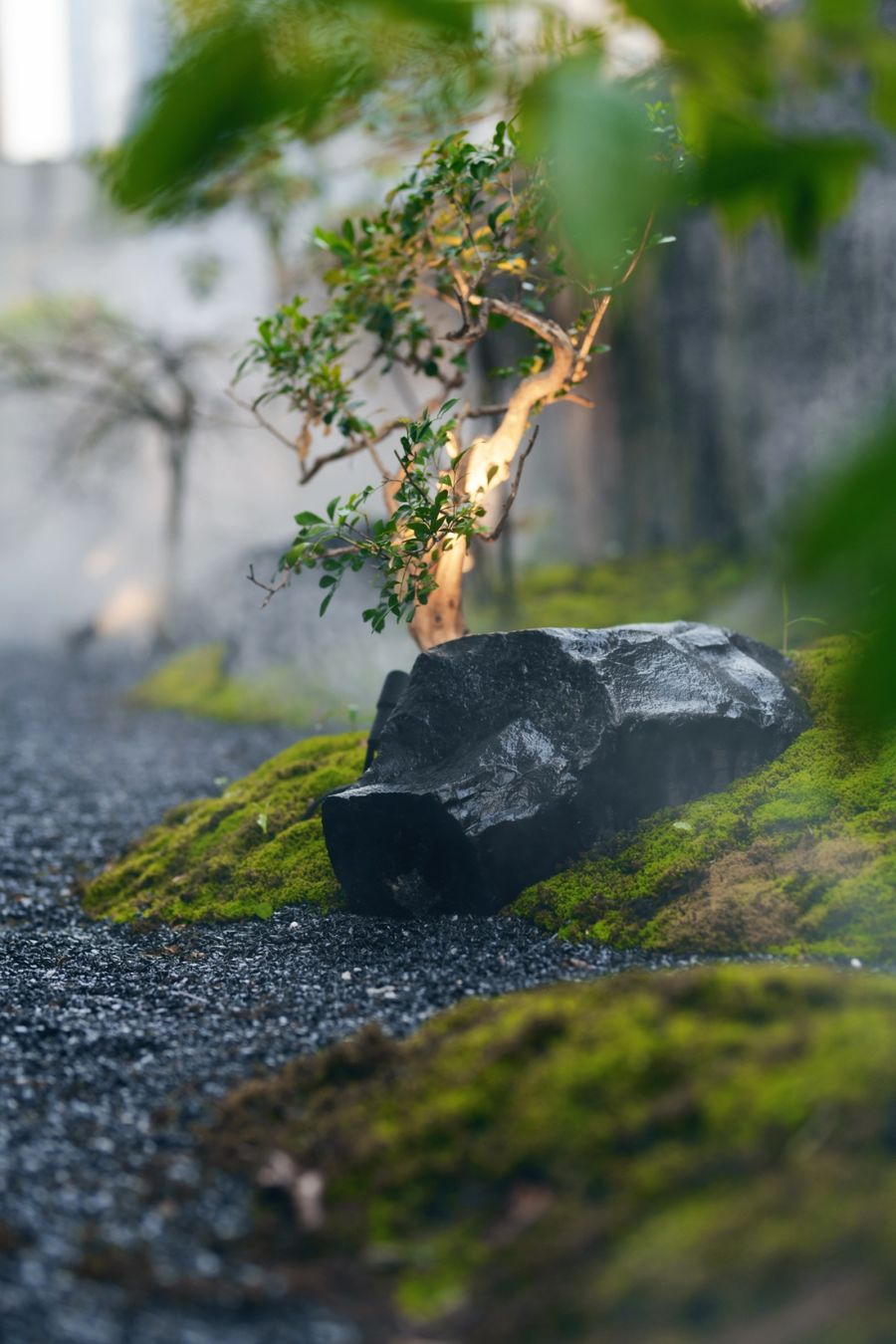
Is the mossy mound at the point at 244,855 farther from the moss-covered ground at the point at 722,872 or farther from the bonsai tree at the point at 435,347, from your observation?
the bonsai tree at the point at 435,347

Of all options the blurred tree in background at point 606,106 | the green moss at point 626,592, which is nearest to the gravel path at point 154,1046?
the blurred tree in background at point 606,106

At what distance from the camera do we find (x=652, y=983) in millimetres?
2223

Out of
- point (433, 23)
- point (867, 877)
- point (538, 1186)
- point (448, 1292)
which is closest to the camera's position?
point (433, 23)

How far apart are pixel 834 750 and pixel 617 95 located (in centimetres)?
344

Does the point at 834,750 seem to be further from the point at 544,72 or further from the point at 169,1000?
the point at 544,72

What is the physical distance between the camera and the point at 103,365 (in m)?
10.6

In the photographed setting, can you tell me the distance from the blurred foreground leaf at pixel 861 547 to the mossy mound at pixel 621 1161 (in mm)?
1245

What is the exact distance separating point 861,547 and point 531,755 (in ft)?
9.76

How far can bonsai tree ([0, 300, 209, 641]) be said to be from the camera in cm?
1044

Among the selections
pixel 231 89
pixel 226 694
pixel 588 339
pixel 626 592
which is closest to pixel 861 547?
pixel 231 89

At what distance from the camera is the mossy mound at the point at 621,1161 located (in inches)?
60.9

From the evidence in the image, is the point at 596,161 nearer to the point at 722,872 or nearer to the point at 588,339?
the point at 722,872

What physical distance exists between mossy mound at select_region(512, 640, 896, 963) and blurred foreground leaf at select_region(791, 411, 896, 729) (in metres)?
2.66

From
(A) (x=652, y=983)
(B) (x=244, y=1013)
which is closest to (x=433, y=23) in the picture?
(A) (x=652, y=983)
